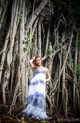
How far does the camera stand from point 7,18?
5801 millimetres

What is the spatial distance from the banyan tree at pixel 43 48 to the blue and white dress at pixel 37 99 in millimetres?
385

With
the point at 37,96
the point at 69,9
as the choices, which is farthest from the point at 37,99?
the point at 69,9

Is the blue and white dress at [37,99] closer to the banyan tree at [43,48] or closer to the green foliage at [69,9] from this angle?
the banyan tree at [43,48]

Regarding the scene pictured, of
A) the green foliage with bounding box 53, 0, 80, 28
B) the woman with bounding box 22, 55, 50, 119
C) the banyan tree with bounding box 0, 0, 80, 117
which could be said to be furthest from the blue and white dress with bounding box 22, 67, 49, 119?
the green foliage with bounding box 53, 0, 80, 28

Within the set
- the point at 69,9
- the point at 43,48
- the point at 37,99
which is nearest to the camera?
the point at 37,99

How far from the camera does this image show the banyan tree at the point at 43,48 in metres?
5.16

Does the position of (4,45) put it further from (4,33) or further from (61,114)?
(61,114)

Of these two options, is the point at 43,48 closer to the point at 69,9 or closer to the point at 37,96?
the point at 69,9

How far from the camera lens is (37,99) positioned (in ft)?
14.4

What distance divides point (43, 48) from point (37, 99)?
2.18m

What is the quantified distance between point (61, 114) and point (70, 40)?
1807mm

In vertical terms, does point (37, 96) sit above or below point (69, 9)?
below

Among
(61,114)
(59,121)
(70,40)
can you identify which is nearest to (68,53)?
(70,40)

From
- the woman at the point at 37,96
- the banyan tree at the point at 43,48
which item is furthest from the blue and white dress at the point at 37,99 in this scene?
the banyan tree at the point at 43,48
